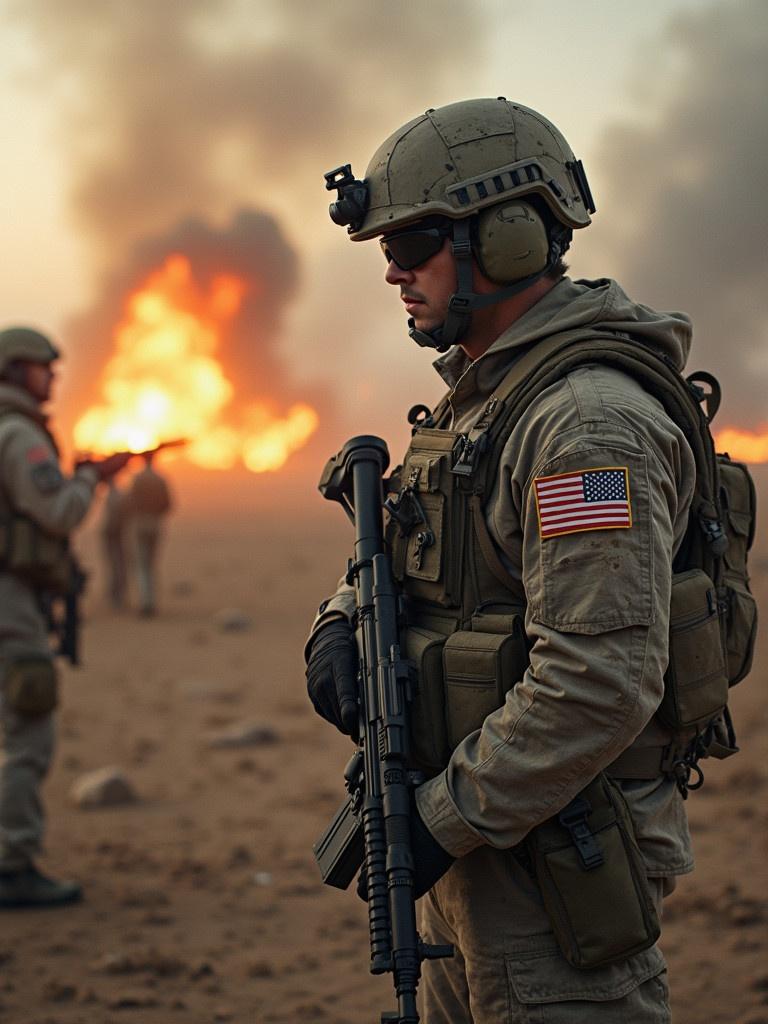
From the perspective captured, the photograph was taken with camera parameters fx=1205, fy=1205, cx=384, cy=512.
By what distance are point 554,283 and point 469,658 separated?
956mm

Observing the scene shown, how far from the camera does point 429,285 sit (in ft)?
9.17

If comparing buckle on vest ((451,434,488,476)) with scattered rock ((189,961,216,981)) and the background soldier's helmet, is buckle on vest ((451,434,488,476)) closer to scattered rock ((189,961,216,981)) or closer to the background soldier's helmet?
scattered rock ((189,961,216,981))

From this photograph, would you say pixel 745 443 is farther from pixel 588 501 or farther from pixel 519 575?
pixel 588 501

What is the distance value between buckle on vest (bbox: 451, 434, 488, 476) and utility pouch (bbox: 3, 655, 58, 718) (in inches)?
147

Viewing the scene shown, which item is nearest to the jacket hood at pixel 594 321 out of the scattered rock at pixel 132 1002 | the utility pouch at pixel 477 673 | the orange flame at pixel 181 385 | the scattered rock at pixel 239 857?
the utility pouch at pixel 477 673

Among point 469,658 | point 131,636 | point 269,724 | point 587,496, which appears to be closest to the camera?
point 587,496

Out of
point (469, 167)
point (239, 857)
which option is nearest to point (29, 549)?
point (239, 857)

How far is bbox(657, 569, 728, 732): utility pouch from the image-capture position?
250 cm

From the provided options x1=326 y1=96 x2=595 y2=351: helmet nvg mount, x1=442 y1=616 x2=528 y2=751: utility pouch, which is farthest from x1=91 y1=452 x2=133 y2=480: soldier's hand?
x1=442 y1=616 x2=528 y2=751: utility pouch

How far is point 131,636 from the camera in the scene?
47.5ft

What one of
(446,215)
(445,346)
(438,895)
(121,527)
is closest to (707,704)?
(438,895)

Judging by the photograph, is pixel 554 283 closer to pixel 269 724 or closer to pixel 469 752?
pixel 469 752

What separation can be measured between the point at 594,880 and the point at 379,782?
49 centimetres

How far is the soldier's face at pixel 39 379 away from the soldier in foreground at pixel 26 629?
0.14m
